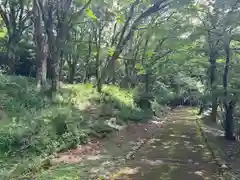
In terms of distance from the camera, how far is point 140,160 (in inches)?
350

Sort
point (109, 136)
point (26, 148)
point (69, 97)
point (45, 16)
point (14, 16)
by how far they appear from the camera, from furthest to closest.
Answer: point (14, 16), point (69, 97), point (45, 16), point (109, 136), point (26, 148)

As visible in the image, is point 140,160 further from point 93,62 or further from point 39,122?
point 93,62

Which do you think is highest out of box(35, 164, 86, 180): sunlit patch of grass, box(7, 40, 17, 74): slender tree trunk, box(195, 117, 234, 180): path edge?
box(7, 40, 17, 74): slender tree trunk

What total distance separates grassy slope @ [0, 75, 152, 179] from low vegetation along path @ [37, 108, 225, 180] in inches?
22.1

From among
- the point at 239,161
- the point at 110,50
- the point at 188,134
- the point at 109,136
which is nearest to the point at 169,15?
the point at 110,50

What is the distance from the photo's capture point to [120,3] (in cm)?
1841

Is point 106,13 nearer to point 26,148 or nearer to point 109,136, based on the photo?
point 109,136

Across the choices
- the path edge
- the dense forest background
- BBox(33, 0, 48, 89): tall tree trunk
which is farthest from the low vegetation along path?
BBox(33, 0, 48, 89): tall tree trunk

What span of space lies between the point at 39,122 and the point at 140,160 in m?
3.42

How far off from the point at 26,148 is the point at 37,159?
1.14m

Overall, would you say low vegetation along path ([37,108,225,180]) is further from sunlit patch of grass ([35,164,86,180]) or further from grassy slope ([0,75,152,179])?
grassy slope ([0,75,152,179])

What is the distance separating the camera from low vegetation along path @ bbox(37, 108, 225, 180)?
23.9 feet

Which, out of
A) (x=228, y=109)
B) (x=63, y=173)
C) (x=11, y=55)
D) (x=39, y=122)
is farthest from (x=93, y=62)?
(x=63, y=173)

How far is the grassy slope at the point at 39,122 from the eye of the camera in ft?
25.9
